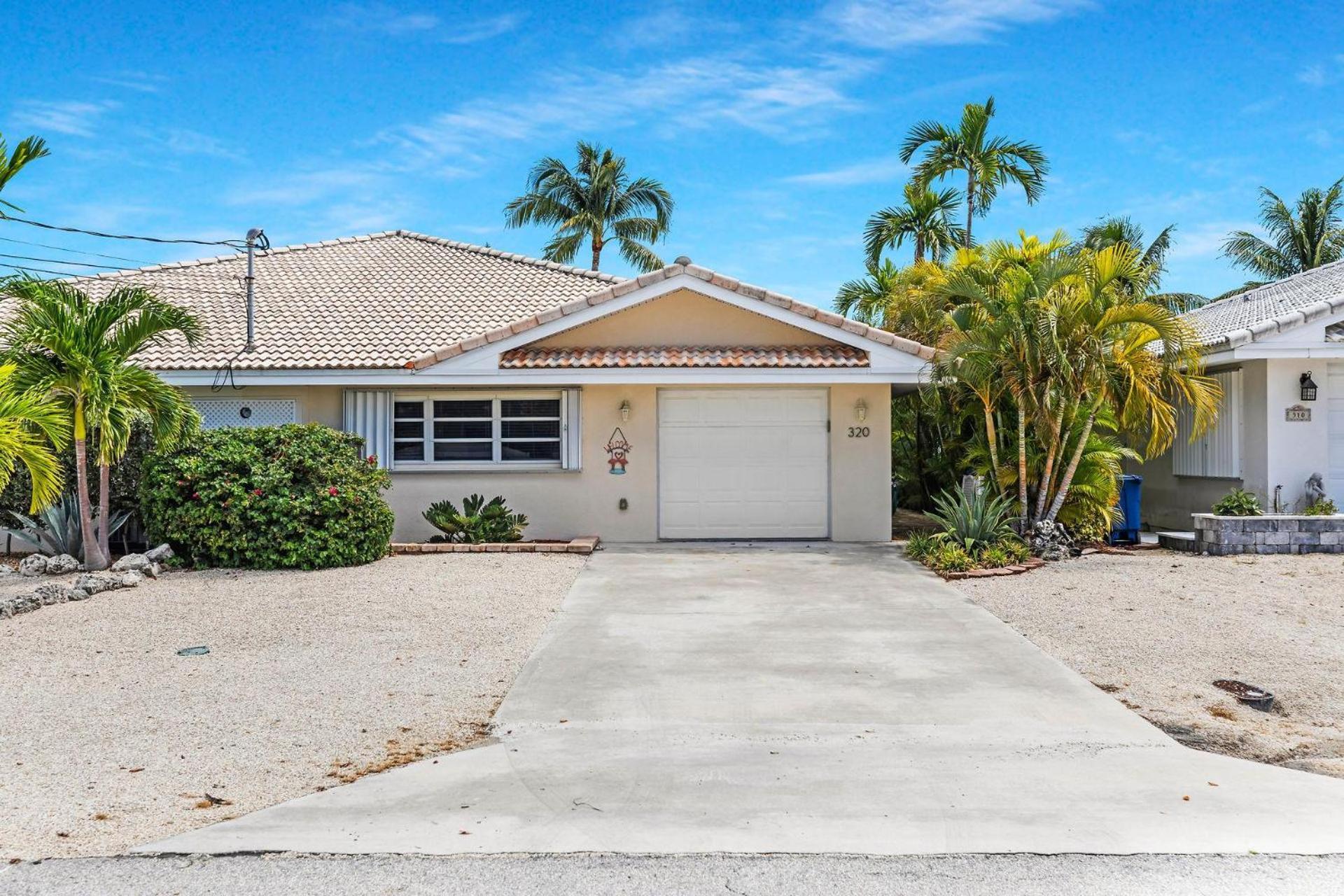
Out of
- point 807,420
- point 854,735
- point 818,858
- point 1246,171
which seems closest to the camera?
point 818,858

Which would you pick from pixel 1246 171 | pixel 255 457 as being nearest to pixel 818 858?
pixel 255 457

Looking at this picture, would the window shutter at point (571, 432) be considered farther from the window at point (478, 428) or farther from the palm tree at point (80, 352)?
the palm tree at point (80, 352)

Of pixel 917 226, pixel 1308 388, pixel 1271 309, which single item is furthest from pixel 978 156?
pixel 1308 388

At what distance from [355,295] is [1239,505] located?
47.3 ft

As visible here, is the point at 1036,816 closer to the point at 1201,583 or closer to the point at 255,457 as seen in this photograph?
the point at 1201,583

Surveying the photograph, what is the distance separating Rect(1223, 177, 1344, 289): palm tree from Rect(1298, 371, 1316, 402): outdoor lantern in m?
26.3

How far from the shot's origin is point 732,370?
45.8ft

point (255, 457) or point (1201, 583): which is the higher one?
point (255, 457)

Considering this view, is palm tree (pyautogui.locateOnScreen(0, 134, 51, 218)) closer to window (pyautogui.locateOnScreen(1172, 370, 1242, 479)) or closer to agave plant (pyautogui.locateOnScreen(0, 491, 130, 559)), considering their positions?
agave plant (pyautogui.locateOnScreen(0, 491, 130, 559))

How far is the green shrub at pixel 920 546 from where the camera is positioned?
42.0 ft

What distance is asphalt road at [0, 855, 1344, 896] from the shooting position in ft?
12.9

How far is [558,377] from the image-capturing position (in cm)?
1415

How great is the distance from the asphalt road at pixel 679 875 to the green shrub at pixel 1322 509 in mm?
10999

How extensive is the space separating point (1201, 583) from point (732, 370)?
6.33 meters
